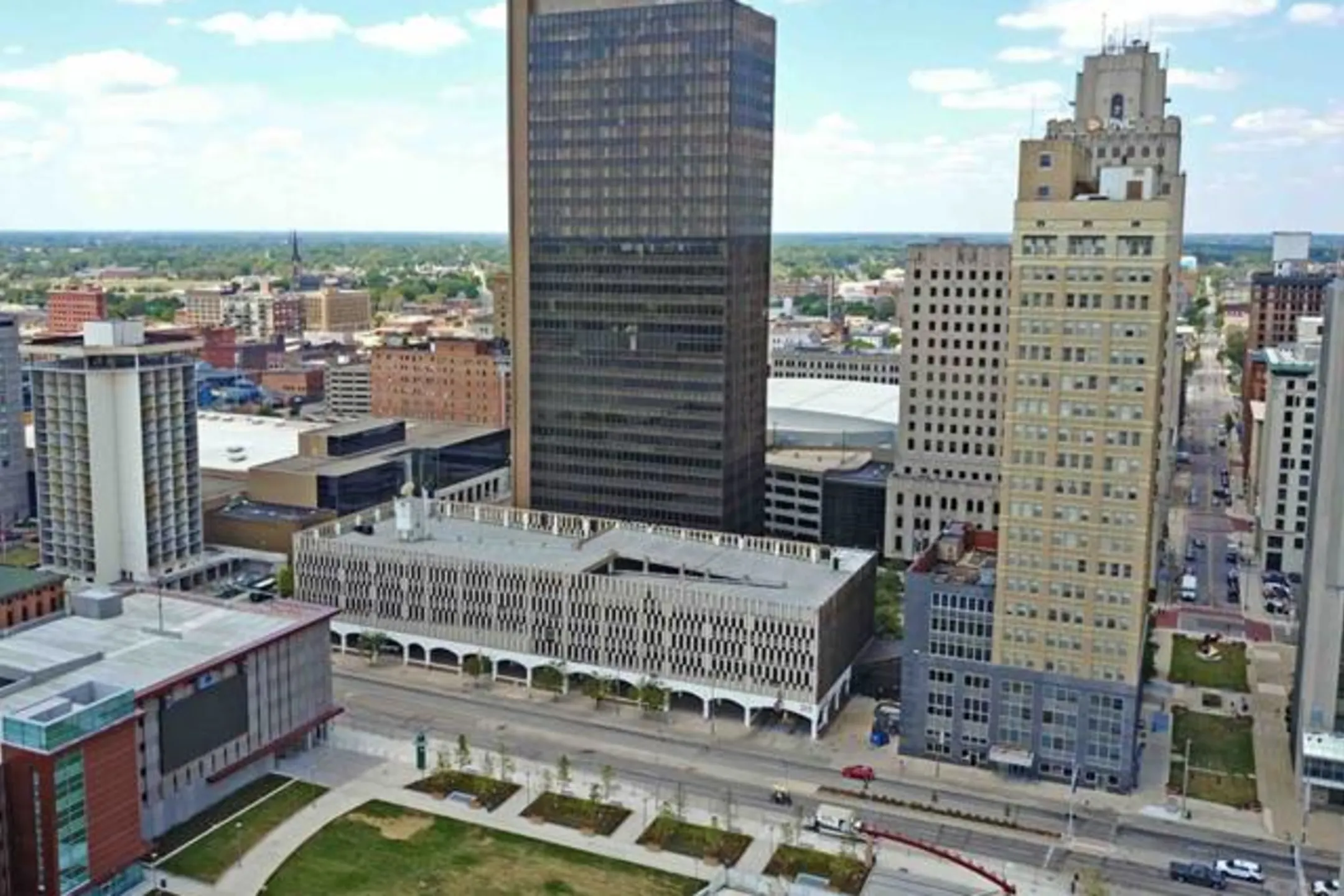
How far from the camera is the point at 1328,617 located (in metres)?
106

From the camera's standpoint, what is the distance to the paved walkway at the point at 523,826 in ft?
302

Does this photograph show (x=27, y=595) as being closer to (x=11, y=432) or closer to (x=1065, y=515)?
(x=11, y=432)

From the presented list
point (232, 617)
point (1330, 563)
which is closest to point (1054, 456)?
point (1330, 563)

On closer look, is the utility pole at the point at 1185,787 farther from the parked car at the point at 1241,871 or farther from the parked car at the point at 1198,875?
the parked car at the point at 1198,875

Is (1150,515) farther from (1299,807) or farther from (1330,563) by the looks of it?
(1299,807)

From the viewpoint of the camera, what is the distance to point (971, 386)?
17400 cm

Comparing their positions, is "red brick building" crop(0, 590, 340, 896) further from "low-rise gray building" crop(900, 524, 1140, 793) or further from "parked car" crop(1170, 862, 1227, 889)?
"parked car" crop(1170, 862, 1227, 889)

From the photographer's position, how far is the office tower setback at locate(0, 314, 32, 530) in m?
189

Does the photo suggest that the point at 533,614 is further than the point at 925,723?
Yes

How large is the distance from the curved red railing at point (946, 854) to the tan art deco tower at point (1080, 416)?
1915 cm

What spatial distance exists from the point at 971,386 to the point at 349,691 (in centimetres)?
8948

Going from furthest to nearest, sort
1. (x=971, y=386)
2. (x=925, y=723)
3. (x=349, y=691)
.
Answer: (x=971, y=386), (x=349, y=691), (x=925, y=723)

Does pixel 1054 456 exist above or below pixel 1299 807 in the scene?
above

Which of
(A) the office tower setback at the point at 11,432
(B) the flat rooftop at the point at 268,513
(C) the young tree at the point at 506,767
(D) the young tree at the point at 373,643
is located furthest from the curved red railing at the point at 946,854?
(A) the office tower setback at the point at 11,432
